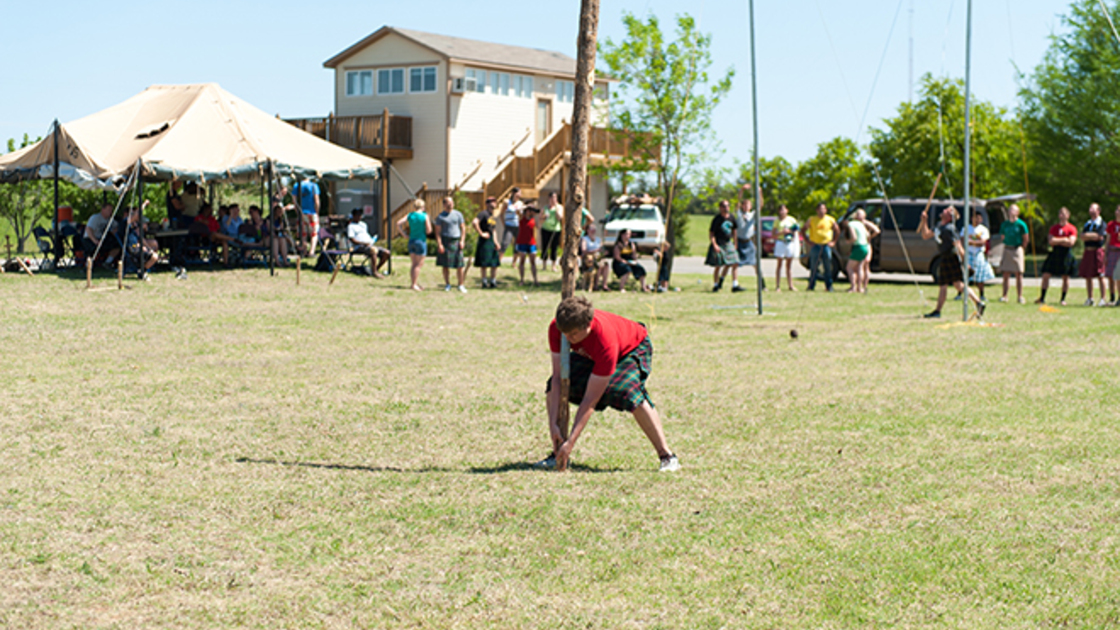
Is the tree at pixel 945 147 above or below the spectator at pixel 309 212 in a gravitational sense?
above

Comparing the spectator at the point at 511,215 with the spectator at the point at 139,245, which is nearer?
the spectator at the point at 139,245

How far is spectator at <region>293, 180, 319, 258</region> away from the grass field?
10627mm

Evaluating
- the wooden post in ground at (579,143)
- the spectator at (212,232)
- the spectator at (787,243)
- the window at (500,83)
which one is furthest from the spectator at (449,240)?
the window at (500,83)

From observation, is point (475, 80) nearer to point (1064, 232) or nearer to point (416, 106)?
point (416, 106)

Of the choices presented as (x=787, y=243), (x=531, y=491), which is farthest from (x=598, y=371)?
(x=787, y=243)

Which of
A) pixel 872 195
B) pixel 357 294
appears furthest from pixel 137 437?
pixel 872 195

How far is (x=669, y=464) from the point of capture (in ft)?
23.2

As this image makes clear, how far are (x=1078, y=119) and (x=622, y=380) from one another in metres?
34.7

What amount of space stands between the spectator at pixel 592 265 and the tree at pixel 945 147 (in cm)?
2303

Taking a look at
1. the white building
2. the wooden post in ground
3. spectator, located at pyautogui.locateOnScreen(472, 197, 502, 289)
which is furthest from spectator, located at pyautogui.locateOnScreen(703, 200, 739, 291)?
the white building

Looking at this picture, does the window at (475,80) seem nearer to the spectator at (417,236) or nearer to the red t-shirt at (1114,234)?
the spectator at (417,236)

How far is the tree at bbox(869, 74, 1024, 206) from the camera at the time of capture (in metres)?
42.3

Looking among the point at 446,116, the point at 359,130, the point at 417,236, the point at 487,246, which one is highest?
the point at 446,116

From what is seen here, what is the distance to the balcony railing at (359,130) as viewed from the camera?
127 ft
